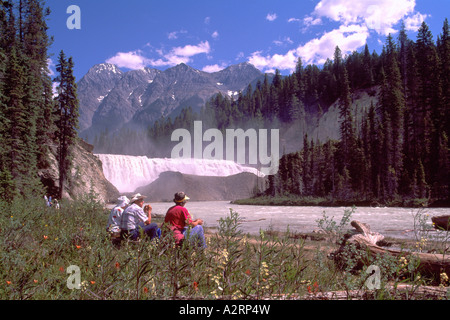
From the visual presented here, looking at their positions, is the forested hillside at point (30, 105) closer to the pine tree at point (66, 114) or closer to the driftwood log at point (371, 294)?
the pine tree at point (66, 114)

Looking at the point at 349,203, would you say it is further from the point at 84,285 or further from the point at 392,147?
the point at 84,285

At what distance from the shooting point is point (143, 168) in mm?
75688

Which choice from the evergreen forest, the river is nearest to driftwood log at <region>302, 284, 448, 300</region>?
the river

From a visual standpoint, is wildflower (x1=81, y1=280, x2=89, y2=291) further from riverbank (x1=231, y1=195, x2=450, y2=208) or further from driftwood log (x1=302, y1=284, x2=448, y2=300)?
riverbank (x1=231, y1=195, x2=450, y2=208)

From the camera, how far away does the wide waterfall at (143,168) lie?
68.2 metres

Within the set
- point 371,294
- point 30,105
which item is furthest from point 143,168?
point 371,294

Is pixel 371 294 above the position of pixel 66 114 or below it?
below

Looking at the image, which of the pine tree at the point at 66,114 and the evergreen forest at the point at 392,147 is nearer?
the pine tree at the point at 66,114

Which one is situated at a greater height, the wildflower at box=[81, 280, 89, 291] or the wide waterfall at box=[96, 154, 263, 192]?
the wide waterfall at box=[96, 154, 263, 192]

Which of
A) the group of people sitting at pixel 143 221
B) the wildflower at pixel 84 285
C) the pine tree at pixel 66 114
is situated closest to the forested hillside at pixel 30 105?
the pine tree at pixel 66 114

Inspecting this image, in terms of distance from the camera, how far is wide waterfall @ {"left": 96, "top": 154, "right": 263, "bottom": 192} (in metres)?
68.2

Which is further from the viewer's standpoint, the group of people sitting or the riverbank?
the riverbank
